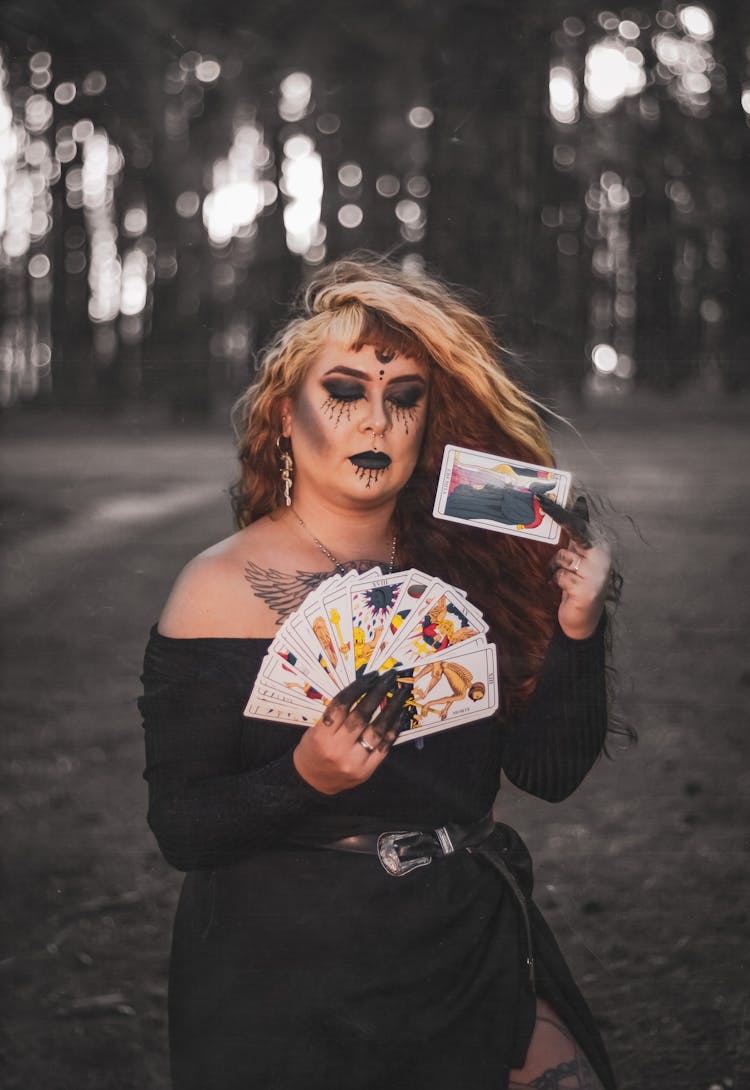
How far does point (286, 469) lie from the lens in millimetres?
2131

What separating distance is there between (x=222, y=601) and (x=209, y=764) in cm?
30

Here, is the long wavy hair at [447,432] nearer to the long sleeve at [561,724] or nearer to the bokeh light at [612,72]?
the long sleeve at [561,724]

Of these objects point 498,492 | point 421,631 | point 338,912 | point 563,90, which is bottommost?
point 338,912

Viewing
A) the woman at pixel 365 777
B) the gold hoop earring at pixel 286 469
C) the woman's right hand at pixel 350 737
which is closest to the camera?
the woman's right hand at pixel 350 737

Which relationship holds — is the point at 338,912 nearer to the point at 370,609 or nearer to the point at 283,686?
the point at 283,686

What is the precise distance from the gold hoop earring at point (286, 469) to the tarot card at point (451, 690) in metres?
0.42

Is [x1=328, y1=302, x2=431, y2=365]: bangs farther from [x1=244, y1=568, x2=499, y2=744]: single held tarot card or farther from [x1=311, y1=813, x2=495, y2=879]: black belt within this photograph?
[x1=311, y1=813, x2=495, y2=879]: black belt

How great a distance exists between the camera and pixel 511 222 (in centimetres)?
228

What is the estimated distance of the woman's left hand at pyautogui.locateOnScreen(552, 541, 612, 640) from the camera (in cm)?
205

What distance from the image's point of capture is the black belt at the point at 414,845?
201 centimetres

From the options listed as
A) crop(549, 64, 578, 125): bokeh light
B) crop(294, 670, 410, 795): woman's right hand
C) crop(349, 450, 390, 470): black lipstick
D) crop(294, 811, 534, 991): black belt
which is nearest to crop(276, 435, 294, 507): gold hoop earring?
crop(349, 450, 390, 470): black lipstick

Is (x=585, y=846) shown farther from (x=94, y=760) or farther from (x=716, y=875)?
(x=94, y=760)

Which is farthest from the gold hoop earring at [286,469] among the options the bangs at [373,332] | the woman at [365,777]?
the bangs at [373,332]

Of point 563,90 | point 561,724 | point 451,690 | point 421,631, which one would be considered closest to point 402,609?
point 421,631
